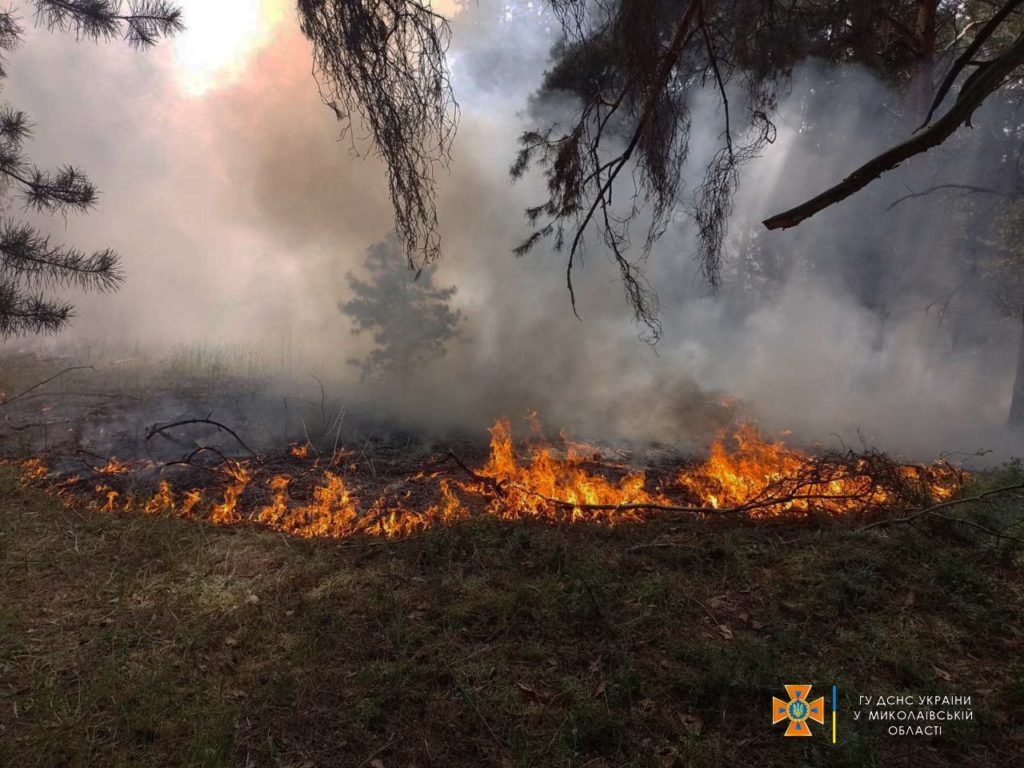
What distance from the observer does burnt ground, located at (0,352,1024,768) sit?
93.3 inches

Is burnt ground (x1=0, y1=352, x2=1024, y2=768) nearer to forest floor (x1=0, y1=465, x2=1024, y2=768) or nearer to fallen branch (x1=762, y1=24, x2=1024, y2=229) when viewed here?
forest floor (x1=0, y1=465, x2=1024, y2=768)

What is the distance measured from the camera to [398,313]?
386 inches

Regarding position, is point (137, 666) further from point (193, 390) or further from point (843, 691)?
point (193, 390)

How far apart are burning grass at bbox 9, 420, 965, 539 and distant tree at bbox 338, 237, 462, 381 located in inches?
142

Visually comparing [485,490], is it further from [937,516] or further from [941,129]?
[941,129]

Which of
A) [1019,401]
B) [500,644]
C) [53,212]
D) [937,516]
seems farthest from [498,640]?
[1019,401]

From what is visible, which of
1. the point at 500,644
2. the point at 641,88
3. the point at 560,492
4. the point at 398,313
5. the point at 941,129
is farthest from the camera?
the point at 398,313

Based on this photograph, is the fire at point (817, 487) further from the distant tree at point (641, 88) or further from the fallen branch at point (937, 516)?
the distant tree at point (641, 88)

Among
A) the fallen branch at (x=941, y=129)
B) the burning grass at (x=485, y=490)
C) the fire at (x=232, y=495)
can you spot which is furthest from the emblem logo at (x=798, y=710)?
the fire at (x=232, y=495)

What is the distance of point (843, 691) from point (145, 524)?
5257 mm

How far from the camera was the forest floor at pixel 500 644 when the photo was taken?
2365 mm

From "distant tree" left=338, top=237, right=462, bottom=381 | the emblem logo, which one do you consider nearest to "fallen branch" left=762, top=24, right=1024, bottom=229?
the emblem logo

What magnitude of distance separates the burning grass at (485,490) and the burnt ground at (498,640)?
0.98 ft

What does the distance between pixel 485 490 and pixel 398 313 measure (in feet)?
17.6
